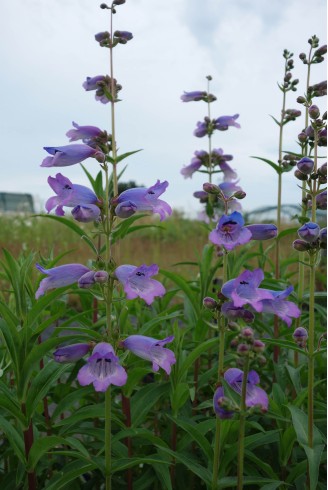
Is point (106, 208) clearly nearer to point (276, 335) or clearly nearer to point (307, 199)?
point (307, 199)

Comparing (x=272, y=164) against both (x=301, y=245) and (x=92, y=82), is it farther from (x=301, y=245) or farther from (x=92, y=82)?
(x=301, y=245)

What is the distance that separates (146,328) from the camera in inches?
92.2

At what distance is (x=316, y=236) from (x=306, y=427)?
77 cm

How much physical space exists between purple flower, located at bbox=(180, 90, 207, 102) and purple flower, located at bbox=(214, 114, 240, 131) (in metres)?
0.23

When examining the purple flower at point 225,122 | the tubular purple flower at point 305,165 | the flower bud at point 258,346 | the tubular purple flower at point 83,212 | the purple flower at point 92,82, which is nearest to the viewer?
the flower bud at point 258,346

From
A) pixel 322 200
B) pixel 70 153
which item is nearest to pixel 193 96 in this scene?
pixel 322 200

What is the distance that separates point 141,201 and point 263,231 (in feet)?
1.48

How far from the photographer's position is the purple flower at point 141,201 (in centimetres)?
189

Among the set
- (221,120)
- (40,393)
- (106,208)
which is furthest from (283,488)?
(221,120)

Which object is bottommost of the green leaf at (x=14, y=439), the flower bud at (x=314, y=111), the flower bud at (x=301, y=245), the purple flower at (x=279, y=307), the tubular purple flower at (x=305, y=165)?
the green leaf at (x=14, y=439)

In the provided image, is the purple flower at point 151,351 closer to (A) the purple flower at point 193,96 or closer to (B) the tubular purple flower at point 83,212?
(B) the tubular purple flower at point 83,212

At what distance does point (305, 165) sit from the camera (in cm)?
233

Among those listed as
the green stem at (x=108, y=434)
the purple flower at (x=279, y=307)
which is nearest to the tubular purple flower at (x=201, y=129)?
the purple flower at (x=279, y=307)

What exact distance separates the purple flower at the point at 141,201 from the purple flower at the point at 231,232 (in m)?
0.24
